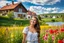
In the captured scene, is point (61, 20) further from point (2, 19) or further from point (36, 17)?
point (2, 19)

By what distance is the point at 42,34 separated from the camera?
13.4ft

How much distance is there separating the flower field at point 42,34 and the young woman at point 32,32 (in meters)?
0.08

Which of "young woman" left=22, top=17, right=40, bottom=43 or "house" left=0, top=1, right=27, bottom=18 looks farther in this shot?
"house" left=0, top=1, right=27, bottom=18

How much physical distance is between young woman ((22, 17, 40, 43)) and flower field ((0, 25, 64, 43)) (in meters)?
0.08

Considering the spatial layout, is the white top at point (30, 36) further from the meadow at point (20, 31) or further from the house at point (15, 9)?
the house at point (15, 9)

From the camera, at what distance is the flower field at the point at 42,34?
4039mm

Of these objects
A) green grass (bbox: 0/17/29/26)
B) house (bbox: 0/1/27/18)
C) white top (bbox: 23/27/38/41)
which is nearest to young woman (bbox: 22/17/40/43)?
white top (bbox: 23/27/38/41)

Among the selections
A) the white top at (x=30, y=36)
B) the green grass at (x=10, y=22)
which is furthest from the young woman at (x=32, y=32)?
the green grass at (x=10, y=22)

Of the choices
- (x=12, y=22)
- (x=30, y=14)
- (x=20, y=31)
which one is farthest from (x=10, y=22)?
(x=30, y=14)

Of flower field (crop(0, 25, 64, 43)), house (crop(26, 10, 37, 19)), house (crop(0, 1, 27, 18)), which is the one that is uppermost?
house (crop(0, 1, 27, 18))

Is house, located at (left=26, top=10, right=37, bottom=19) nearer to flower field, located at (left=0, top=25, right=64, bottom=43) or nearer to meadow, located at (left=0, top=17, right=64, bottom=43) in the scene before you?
meadow, located at (left=0, top=17, right=64, bottom=43)

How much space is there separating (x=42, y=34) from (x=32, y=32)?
0.68 feet

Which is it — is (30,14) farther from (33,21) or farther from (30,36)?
(30,36)

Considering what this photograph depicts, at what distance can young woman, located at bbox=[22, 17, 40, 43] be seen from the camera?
3941 mm
